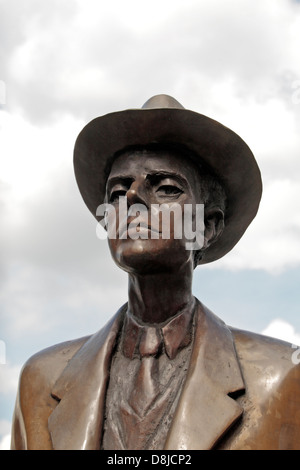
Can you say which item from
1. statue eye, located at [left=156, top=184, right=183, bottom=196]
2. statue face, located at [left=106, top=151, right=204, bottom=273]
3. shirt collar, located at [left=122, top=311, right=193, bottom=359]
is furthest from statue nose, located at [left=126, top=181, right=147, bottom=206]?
shirt collar, located at [left=122, top=311, right=193, bottom=359]

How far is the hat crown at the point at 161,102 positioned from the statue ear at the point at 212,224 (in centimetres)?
90

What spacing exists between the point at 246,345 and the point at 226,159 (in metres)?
1.47

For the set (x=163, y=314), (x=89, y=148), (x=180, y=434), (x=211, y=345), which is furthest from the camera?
(x=89, y=148)

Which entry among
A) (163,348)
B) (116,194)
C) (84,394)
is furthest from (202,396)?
(116,194)

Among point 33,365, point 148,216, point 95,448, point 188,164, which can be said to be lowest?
point 95,448

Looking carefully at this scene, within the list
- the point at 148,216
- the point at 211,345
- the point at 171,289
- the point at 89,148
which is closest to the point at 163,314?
the point at 171,289

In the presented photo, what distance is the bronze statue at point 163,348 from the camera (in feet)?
12.6

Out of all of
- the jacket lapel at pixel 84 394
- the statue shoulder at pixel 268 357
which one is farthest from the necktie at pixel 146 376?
the statue shoulder at pixel 268 357

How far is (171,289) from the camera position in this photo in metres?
Answer: 4.48

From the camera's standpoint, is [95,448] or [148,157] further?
[148,157]

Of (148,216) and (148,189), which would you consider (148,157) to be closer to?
(148,189)

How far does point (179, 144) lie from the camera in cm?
460

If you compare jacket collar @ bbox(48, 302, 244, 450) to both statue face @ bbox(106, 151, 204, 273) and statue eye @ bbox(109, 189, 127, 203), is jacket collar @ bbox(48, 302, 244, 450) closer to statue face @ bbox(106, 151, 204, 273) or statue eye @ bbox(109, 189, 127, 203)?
statue face @ bbox(106, 151, 204, 273)

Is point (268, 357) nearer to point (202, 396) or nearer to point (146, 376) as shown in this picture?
point (202, 396)
